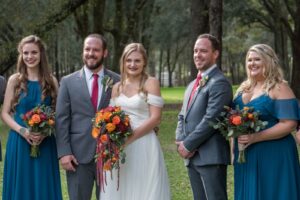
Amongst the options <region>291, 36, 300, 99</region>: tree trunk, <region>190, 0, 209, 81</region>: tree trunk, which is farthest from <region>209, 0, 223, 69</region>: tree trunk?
<region>291, 36, 300, 99</region>: tree trunk

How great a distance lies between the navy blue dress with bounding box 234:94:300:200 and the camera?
565 centimetres

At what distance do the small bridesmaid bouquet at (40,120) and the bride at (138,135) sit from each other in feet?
2.44

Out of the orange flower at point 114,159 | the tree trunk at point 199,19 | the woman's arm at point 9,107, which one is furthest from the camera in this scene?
the tree trunk at point 199,19

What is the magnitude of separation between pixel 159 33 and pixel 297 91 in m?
19.6

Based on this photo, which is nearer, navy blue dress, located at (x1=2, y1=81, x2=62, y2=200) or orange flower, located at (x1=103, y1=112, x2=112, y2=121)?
orange flower, located at (x1=103, y1=112, x2=112, y2=121)

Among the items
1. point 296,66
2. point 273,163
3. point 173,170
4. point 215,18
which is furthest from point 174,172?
point 296,66

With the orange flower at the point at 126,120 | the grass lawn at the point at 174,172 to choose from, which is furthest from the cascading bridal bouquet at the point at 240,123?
the grass lawn at the point at 174,172

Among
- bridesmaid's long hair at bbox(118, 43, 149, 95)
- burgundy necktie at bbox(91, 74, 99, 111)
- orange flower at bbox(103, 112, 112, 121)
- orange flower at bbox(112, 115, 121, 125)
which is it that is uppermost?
bridesmaid's long hair at bbox(118, 43, 149, 95)

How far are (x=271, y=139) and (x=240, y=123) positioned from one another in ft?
1.47

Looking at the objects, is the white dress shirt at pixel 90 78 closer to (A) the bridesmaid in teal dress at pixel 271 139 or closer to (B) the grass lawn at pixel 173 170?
(A) the bridesmaid in teal dress at pixel 271 139

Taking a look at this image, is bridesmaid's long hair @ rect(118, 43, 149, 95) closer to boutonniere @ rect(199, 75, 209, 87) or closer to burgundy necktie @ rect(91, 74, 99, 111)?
burgundy necktie @ rect(91, 74, 99, 111)

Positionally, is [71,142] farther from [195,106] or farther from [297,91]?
[297,91]

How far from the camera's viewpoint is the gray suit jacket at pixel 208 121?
5.88 m

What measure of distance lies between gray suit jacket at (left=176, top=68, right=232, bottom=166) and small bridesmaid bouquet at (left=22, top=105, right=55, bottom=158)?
1.53m
